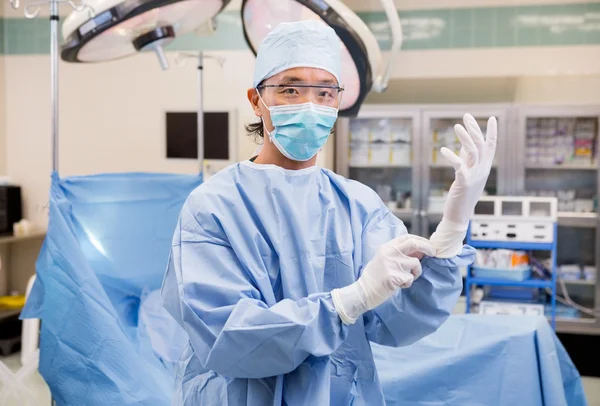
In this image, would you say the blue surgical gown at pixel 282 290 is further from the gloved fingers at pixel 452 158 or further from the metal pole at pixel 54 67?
the metal pole at pixel 54 67

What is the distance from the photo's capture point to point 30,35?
5012mm

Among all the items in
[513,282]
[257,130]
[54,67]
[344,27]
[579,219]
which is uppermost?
[344,27]

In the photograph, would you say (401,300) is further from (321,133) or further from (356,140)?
(356,140)

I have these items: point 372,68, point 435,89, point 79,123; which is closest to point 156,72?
point 79,123

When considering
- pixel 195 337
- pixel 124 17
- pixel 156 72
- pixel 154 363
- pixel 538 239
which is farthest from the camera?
pixel 156 72

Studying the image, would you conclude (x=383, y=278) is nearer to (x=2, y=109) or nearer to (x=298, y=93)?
(x=298, y=93)

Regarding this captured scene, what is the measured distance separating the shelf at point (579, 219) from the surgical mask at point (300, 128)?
3.44 meters

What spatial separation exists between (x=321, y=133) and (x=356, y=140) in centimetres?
361

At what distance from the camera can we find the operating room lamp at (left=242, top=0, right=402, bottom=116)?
2.45 m

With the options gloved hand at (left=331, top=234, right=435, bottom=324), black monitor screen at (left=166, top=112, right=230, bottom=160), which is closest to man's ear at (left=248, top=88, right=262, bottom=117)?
gloved hand at (left=331, top=234, right=435, bottom=324)

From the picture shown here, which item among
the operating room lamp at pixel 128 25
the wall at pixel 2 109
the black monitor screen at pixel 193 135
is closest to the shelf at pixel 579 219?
the black monitor screen at pixel 193 135

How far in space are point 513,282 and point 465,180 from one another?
3331 millimetres

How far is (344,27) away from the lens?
2.47 m

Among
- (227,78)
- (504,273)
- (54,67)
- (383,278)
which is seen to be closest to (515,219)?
(504,273)
